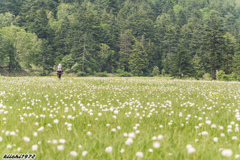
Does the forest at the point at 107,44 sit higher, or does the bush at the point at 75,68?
the forest at the point at 107,44

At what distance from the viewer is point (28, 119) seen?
4.21 metres

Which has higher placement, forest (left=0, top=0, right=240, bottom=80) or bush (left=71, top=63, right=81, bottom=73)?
forest (left=0, top=0, right=240, bottom=80)

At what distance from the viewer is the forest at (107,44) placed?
180 feet

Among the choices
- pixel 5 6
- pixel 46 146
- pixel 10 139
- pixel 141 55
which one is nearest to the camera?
pixel 46 146

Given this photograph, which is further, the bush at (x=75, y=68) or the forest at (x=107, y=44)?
the bush at (x=75, y=68)

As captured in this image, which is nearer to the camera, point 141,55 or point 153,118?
point 153,118

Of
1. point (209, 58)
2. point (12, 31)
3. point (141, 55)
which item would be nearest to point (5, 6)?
point (12, 31)

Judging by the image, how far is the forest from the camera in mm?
54969

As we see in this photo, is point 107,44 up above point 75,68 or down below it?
above

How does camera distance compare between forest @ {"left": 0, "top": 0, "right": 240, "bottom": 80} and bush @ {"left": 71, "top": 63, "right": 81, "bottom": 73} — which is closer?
forest @ {"left": 0, "top": 0, "right": 240, "bottom": 80}

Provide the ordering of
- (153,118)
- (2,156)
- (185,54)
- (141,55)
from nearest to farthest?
1. (2,156)
2. (153,118)
3. (185,54)
4. (141,55)

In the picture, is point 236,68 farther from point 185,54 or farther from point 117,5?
point 117,5

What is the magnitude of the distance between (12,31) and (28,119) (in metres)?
67.0

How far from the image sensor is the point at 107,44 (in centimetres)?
9225
